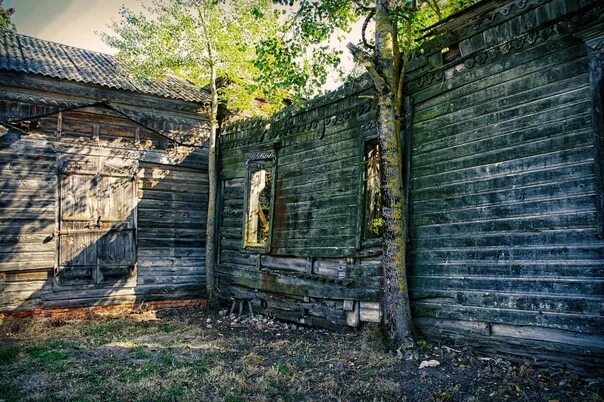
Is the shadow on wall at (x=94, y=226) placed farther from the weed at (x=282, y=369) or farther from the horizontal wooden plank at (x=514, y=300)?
the horizontal wooden plank at (x=514, y=300)

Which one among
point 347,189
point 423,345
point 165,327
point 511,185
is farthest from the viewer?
point 165,327

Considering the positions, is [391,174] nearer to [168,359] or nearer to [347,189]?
[347,189]

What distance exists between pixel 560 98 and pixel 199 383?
531cm

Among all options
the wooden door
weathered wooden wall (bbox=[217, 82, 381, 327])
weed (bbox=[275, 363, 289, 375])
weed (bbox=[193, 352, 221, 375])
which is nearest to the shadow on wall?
the wooden door

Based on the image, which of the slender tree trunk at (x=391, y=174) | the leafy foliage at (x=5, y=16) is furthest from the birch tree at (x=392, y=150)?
the leafy foliage at (x=5, y=16)

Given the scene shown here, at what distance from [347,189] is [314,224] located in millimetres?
1102

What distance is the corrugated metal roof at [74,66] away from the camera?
9.68 metres

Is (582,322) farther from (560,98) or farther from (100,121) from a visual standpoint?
(100,121)

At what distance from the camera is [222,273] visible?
1113cm

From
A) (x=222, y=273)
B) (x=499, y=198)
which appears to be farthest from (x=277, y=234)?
(x=499, y=198)

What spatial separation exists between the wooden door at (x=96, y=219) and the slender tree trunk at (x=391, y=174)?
22.5ft

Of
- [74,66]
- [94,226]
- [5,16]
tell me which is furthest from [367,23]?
[5,16]

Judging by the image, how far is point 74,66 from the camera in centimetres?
1079

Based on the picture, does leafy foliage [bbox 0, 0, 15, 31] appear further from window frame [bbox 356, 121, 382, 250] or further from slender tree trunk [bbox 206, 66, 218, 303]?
window frame [bbox 356, 121, 382, 250]
